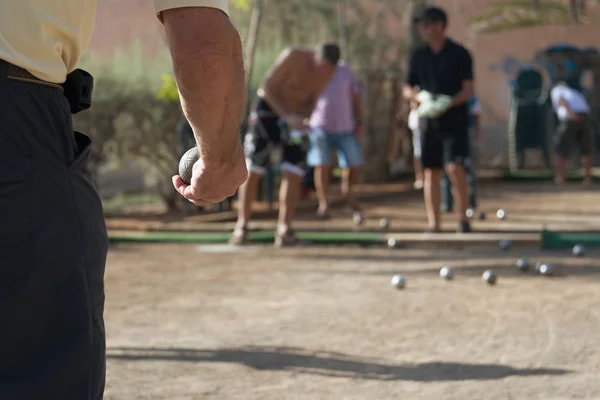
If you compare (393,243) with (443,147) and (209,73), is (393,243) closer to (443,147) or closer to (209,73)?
(443,147)

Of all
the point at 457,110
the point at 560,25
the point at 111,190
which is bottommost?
the point at 111,190

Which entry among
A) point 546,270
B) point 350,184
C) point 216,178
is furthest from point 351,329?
point 350,184

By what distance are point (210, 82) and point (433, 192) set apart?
787cm

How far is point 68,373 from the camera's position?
2.05 meters

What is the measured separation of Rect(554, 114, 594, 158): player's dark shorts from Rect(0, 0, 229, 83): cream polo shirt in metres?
15.1

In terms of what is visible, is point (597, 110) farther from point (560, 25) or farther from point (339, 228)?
point (339, 228)

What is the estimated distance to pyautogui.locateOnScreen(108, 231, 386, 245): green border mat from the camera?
32.5ft

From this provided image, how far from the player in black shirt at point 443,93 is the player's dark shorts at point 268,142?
3.76 ft

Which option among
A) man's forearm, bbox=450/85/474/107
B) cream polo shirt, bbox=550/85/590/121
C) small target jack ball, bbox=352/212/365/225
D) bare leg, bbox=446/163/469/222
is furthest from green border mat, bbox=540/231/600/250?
cream polo shirt, bbox=550/85/590/121

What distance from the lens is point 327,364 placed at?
5234mm

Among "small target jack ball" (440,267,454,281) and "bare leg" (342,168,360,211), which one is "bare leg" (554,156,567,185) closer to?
"bare leg" (342,168,360,211)

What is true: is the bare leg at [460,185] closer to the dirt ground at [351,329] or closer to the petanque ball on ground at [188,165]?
the dirt ground at [351,329]

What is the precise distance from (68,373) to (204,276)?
622cm

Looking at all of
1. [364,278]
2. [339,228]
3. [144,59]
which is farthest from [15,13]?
[144,59]
